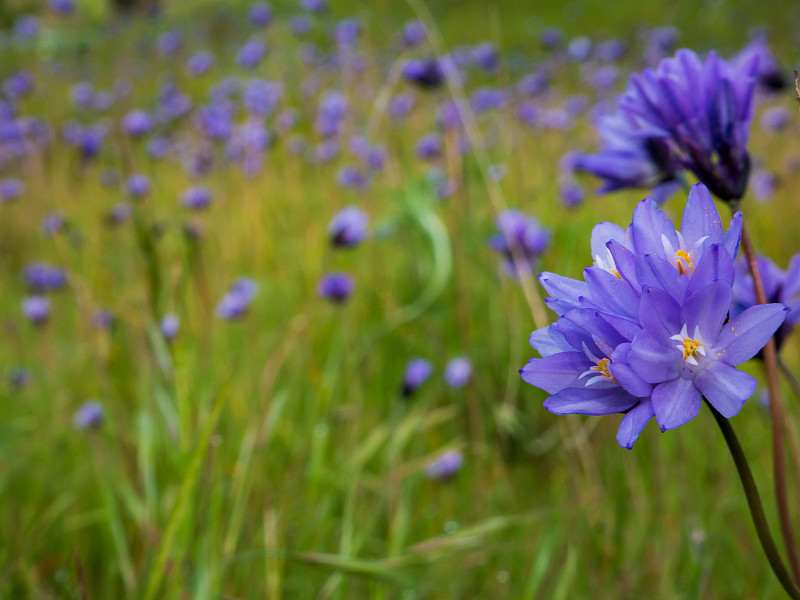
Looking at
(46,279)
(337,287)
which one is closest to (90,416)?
(337,287)

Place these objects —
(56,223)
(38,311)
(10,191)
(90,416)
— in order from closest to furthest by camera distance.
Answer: (90,416), (56,223), (38,311), (10,191)

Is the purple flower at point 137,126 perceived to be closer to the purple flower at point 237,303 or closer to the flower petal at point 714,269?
the purple flower at point 237,303

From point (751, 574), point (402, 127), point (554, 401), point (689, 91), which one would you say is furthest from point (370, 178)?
point (554, 401)

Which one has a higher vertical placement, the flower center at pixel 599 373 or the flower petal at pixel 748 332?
the flower petal at pixel 748 332

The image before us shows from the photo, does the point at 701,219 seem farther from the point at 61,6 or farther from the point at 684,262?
the point at 61,6

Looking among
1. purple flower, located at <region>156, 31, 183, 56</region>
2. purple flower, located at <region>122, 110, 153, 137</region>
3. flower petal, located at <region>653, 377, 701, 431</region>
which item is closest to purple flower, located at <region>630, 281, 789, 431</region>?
flower petal, located at <region>653, 377, 701, 431</region>

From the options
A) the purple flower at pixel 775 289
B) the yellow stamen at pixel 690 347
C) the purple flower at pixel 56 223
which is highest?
the yellow stamen at pixel 690 347

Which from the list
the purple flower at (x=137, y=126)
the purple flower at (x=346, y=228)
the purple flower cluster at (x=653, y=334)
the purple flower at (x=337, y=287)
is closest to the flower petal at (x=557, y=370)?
the purple flower cluster at (x=653, y=334)

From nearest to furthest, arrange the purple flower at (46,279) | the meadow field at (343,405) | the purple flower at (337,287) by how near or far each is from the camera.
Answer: the meadow field at (343,405) < the purple flower at (337,287) < the purple flower at (46,279)
